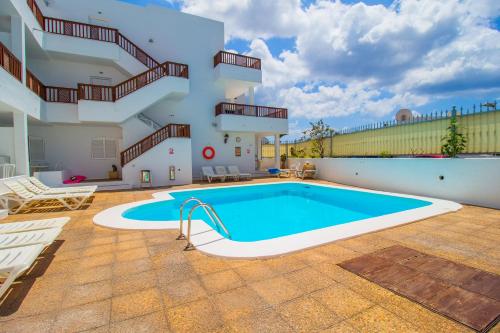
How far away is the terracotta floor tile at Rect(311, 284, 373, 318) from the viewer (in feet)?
8.06

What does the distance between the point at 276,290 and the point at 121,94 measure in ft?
44.0

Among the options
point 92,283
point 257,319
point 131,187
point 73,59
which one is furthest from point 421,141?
point 73,59

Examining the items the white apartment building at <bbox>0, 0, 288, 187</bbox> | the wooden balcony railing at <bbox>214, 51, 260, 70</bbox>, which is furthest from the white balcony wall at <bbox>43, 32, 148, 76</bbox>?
the wooden balcony railing at <bbox>214, 51, 260, 70</bbox>

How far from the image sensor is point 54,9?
13.7 meters

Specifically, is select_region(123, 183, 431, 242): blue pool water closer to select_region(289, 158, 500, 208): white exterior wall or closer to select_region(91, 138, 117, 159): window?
select_region(289, 158, 500, 208): white exterior wall

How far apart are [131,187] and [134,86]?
558 centimetres

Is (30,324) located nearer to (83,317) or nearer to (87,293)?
(83,317)

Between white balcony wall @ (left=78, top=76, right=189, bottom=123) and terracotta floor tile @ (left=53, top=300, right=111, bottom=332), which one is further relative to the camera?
white balcony wall @ (left=78, top=76, right=189, bottom=123)

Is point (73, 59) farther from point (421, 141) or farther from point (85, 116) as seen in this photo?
point (421, 141)

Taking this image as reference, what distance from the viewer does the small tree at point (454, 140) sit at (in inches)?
340

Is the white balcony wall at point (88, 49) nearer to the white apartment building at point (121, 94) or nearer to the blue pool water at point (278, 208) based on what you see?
the white apartment building at point (121, 94)

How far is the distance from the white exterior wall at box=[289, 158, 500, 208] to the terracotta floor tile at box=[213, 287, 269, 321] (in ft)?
27.8

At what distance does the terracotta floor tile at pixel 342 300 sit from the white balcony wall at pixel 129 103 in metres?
13.1

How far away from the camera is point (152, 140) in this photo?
13.3 metres
